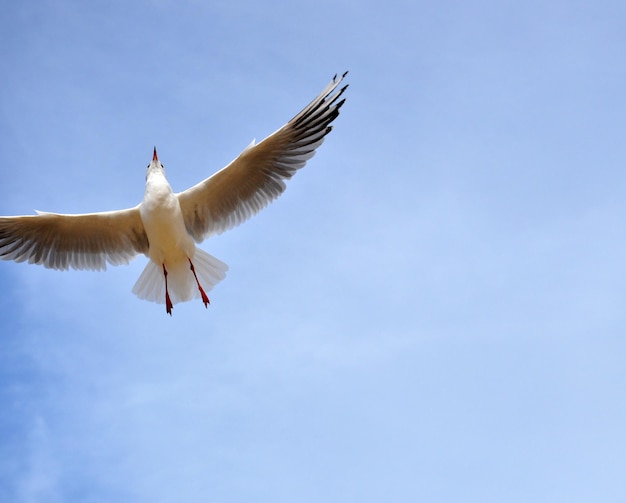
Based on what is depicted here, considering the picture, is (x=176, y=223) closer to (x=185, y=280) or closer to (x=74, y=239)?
(x=185, y=280)

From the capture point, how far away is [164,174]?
10.4 m

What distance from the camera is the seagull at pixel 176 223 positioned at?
978 cm

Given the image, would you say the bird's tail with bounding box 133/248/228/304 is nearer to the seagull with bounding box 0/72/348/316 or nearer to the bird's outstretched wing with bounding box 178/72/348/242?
the seagull with bounding box 0/72/348/316

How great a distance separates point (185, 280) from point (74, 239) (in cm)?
142

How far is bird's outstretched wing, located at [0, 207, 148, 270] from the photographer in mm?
10148

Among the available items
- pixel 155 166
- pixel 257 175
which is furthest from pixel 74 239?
pixel 257 175

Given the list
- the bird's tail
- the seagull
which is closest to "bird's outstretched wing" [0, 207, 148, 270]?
the seagull

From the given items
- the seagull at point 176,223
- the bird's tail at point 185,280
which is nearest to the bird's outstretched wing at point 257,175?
the seagull at point 176,223

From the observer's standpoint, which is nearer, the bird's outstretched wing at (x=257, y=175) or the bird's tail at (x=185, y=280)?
the bird's outstretched wing at (x=257, y=175)

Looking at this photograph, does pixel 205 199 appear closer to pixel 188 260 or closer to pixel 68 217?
pixel 188 260

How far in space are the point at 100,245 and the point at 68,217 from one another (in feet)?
1.90

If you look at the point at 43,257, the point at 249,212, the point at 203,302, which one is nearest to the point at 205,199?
the point at 249,212

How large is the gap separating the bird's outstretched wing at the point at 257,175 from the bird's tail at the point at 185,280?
46cm

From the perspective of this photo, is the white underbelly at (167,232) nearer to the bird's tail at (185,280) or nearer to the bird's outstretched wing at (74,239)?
the bird's tail at (185,280)
